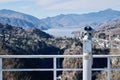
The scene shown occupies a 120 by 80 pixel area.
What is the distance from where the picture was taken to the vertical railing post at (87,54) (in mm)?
4660

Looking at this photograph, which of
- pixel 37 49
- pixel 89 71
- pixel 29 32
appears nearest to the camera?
pixel 89 71

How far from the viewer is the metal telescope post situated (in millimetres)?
4660

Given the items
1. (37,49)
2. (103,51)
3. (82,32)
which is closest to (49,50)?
(37,49)

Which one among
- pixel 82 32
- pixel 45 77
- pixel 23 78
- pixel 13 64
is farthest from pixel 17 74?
pixel 45 77

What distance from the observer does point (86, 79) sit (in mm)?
4668

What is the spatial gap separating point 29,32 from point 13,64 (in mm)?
90434

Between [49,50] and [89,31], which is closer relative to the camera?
[89,31]

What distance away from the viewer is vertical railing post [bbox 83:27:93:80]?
466 cm

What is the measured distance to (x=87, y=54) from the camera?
Answer: 4664 millimetres

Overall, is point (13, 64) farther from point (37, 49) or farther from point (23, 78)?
point (37, 49)

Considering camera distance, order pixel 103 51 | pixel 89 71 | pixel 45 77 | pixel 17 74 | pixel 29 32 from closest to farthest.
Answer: pixel 89 71 → pixel 17 74 → pixel 45 77 → pixel 103 51 → pixel 29 32

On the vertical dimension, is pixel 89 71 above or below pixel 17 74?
above

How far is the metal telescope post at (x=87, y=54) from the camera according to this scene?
4.66m

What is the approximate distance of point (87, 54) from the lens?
466cm
